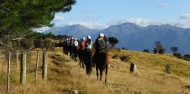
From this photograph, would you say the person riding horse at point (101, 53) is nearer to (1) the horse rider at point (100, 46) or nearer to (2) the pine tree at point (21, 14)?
(1) the horse rider at point (100, 46)

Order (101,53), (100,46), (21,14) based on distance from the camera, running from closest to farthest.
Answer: (21,14), (100,46), (101,53)

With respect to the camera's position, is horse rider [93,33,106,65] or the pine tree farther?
horse rider [93,33,106,65]

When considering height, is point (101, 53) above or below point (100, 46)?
below

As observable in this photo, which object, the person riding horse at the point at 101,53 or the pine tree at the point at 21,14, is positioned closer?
the pine tree at the point at 21,14

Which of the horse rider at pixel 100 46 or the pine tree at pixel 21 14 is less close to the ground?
the pine tree at pixel 21 14

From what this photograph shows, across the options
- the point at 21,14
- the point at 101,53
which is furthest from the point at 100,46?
the point at 21,14

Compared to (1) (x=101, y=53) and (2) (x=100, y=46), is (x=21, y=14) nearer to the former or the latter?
(2) (x=100, y=46)

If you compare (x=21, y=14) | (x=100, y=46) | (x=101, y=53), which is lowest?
(x=101, y=53)

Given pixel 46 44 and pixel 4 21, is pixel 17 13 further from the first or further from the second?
pixel 46 44

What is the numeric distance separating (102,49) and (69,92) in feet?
20.0

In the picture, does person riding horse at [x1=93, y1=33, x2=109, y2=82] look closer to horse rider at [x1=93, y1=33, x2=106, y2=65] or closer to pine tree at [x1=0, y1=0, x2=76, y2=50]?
horse rider at [x1=93, y1=33, x2=106, y2=65]

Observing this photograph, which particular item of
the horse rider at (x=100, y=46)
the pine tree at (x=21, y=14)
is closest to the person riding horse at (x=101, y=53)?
the horse rider at (x=100, y=46)

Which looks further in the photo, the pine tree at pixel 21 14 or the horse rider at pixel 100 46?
the horse rider at pixel 100 46

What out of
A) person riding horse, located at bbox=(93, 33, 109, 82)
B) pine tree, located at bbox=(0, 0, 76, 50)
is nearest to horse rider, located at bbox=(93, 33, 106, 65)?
person riding horse, located at bbox=(93, 33, 109, 82)
